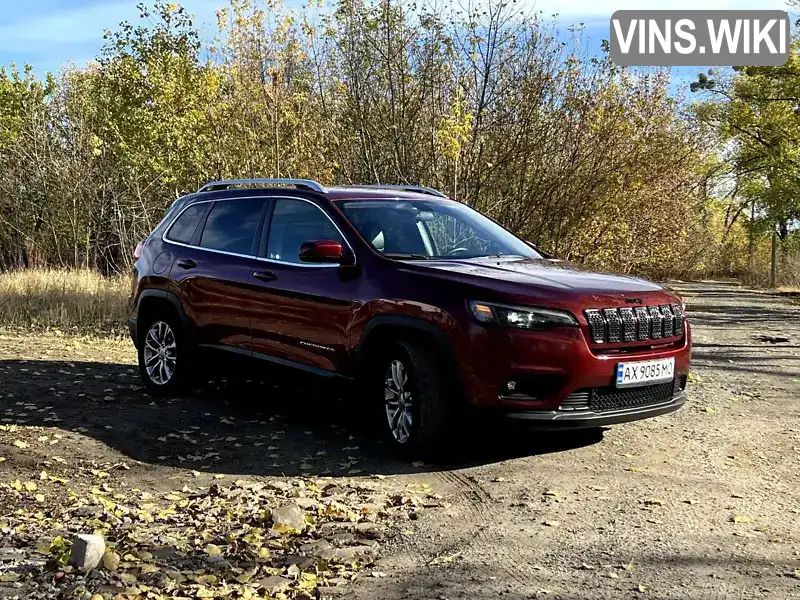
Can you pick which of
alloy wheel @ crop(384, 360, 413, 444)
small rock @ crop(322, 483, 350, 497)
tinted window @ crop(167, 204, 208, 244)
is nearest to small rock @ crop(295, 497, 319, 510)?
small rock @ crop(322, 483, 350, 497)

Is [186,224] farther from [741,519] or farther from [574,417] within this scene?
[741,519]

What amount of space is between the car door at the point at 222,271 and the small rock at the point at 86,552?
313 centimetres

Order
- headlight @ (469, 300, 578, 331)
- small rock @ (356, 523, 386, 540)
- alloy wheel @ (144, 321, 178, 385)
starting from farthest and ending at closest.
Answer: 1. alloy wheel @ (144, 321, 178, 385)
2. headlight @ (469, 300, 578, 331)
3. small rock @ (356, 523, 386, 540)

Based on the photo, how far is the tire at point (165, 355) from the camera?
7.81 meters

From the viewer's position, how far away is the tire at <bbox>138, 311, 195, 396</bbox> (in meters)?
7.81

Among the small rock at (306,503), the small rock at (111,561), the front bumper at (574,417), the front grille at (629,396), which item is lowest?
the small rock at (306,503)

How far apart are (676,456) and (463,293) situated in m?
1.98

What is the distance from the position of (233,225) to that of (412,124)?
28.7 feet

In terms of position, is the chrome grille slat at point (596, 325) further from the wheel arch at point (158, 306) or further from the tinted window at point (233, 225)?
the wheel arch at point (158, 306)

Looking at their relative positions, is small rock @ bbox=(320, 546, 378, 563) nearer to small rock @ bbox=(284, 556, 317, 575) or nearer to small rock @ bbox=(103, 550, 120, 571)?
small rock @ bbox=(284, 556, 317, 575)

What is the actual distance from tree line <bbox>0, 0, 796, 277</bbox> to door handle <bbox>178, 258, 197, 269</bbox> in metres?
7.29

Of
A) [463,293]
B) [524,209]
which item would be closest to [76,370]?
[463,293]

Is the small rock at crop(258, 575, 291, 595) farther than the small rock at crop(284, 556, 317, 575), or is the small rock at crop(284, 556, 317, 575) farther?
the small rock at crop(284, 556, 317, 575)

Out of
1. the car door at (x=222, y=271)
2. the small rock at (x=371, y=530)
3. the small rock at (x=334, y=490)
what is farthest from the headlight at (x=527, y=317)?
→ the car door at (x=222, y=271)
